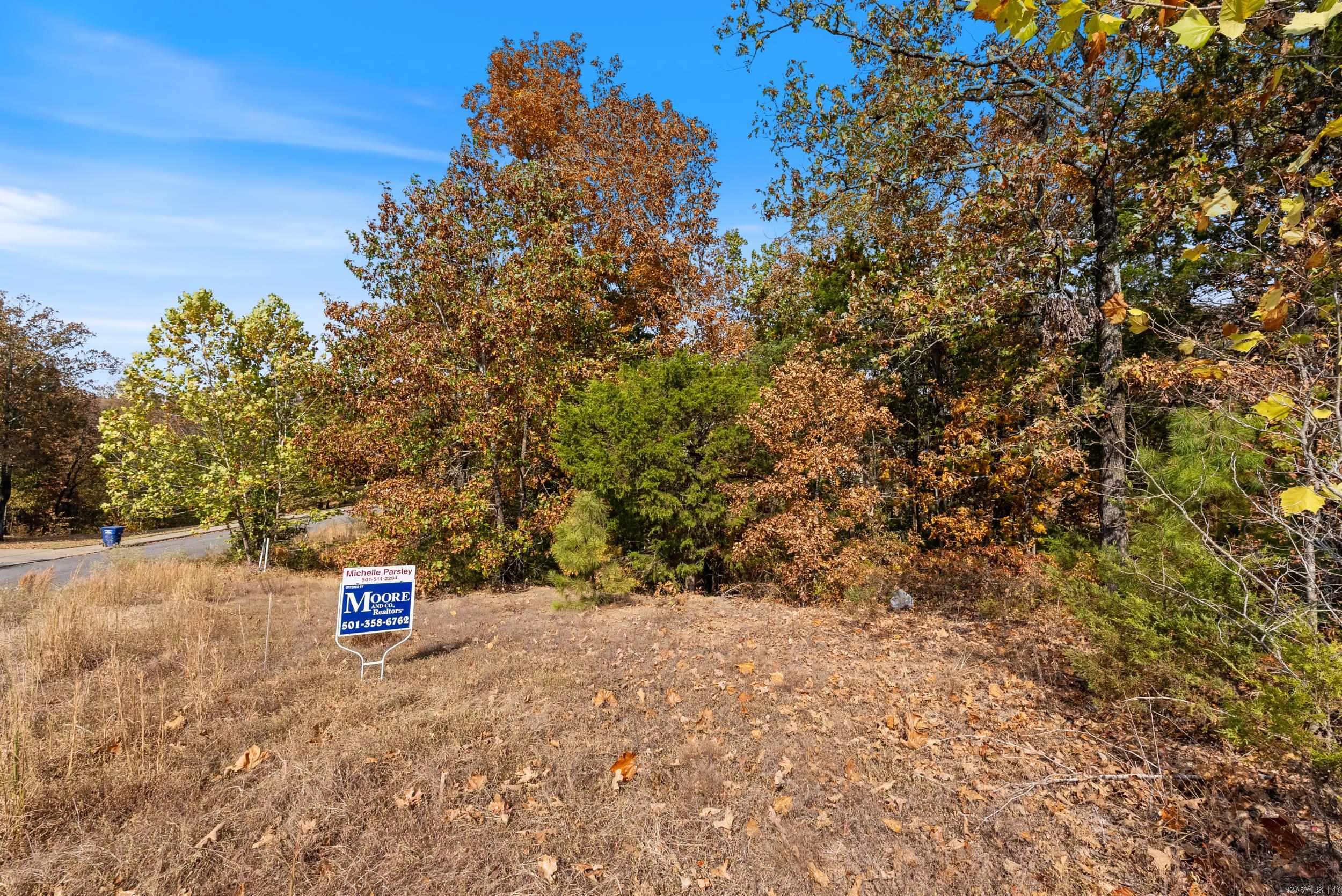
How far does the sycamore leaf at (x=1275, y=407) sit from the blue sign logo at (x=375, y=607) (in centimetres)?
654

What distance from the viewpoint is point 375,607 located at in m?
6.14

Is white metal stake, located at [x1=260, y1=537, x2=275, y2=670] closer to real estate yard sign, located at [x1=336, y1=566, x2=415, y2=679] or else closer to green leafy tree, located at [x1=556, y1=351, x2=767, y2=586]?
real estate yard sign, located at [x1=336, y1=566, x2=415, y2=679]

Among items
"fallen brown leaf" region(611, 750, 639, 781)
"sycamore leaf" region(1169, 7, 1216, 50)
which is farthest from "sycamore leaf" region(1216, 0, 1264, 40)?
"fallen brown leaf" region(611, 750, 639, 781)

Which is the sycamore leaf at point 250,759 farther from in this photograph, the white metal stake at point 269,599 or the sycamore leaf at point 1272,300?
the sycamore leaf at point 1272,300

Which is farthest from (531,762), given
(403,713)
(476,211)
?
(476,211)

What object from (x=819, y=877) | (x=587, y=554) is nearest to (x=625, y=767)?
(x=819, y=877)

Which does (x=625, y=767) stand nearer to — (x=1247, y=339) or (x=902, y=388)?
(x=1247, y=339)

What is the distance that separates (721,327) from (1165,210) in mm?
9936

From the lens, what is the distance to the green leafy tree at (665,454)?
30.7 feet

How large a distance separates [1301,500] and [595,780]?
4.06 m

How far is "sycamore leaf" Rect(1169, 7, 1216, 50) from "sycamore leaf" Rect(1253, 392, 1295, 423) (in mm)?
888

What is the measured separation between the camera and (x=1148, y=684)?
14.7 ft

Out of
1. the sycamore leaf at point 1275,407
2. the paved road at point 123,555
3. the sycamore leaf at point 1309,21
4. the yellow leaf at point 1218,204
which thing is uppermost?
the sycamore leaf at point 1309,21

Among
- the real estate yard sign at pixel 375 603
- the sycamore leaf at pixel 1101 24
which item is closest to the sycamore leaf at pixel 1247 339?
the sycamore leaf at pixel 1101 24
